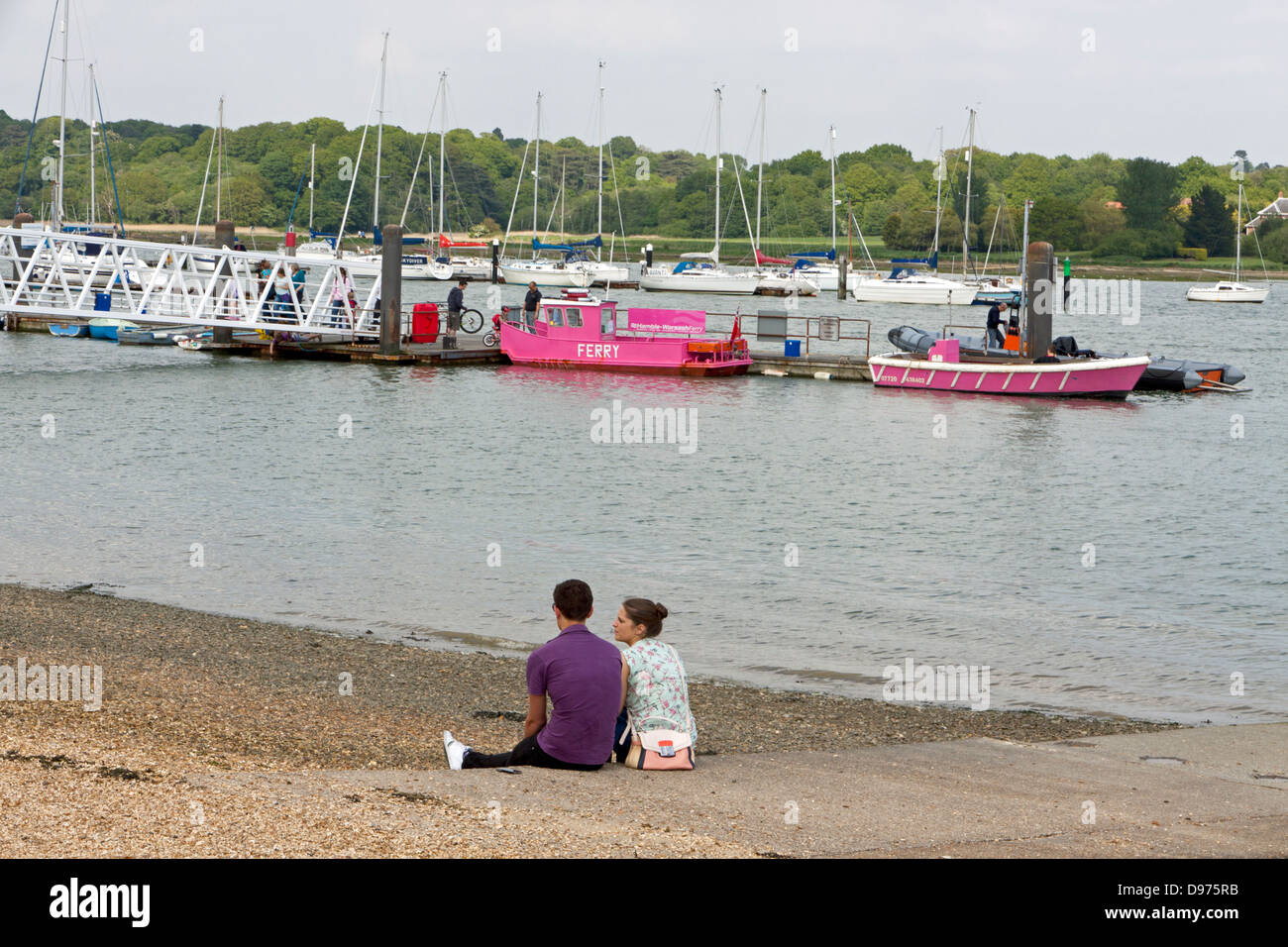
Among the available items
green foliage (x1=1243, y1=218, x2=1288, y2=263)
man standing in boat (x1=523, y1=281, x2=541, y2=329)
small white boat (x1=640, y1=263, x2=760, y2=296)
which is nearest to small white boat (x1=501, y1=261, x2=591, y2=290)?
small white boat (x1=640, y1=263, x2=760, y2=296)

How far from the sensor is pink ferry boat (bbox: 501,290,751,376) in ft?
162

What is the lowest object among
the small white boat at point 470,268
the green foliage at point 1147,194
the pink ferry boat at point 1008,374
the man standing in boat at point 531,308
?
the pink ferry boat at point 1008,374

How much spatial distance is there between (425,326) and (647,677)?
44.7 m

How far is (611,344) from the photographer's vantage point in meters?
49.3

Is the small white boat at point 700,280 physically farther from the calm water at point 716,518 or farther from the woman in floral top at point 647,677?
the woman in floral top at point 647,677

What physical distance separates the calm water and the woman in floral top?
576 cm

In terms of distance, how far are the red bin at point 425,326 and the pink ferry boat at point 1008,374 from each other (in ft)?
51.8

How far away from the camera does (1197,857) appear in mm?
7582

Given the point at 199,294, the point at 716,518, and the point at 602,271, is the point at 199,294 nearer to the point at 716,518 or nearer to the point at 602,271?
the point at 716,518

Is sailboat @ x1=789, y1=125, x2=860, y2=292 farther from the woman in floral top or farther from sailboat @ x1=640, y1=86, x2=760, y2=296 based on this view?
the woman in floral top

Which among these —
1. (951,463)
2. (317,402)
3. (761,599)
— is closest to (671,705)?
(761,599)

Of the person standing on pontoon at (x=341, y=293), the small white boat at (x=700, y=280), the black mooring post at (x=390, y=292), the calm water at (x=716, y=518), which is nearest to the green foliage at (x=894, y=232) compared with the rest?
the small white boat at (x=700, y=280)

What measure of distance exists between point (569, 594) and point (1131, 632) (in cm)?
1146

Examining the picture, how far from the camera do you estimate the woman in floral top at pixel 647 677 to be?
914cm
